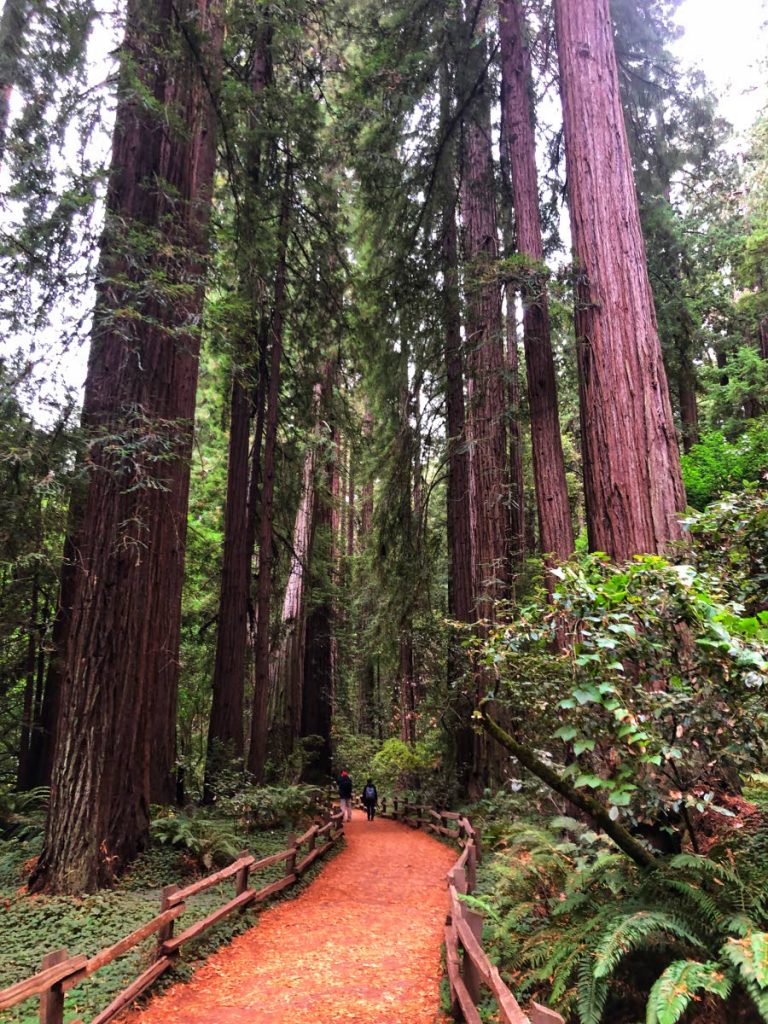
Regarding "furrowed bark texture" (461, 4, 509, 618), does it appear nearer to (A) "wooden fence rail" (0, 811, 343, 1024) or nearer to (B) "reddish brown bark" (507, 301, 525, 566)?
(B) "reddish brown bark" (507, 301, 525, 566)

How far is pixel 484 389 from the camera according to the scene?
10500 millimetres

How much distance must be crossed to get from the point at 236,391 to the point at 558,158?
780cm

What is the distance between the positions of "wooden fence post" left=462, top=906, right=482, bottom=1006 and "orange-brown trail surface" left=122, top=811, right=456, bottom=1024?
90 centimetres

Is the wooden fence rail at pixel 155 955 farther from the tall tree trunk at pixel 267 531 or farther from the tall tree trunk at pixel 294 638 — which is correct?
the tall tree trunk at pixel 294 638

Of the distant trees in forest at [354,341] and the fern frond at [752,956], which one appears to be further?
the distant trees in forest at [354,341]

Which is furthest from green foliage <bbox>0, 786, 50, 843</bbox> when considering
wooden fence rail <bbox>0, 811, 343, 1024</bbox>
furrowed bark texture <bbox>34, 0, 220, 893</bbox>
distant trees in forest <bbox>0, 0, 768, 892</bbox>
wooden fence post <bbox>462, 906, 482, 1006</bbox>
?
wooden fence post <bbox>462, 906, 482, 1006</bbox>

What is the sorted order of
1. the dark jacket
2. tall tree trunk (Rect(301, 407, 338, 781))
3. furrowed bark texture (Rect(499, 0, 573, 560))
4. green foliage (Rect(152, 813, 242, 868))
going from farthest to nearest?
tall tree trunk (Rect(301, 407, 338, 781))
the dark jacket
furrowed bark texture (Rect(499, 0, 573, 560))
green foliage (Rect(152, 813, 242, 868))

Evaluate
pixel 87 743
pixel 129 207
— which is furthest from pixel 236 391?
pixel 87 743

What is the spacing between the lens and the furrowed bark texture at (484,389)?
33.7 ft

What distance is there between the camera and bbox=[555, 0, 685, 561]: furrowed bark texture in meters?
5.63

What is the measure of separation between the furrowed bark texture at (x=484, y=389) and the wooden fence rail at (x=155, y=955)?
16.3ft

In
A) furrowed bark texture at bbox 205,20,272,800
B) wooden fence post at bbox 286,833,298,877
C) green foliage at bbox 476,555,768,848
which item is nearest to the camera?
green foliage at bbox 476,555,768,848

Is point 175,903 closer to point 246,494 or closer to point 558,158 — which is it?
point 246,494

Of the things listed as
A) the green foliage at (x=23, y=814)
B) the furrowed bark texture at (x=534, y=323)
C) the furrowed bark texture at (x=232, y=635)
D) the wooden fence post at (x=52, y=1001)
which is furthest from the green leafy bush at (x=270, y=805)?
the wooden fence post at (x=52, y=1001)
